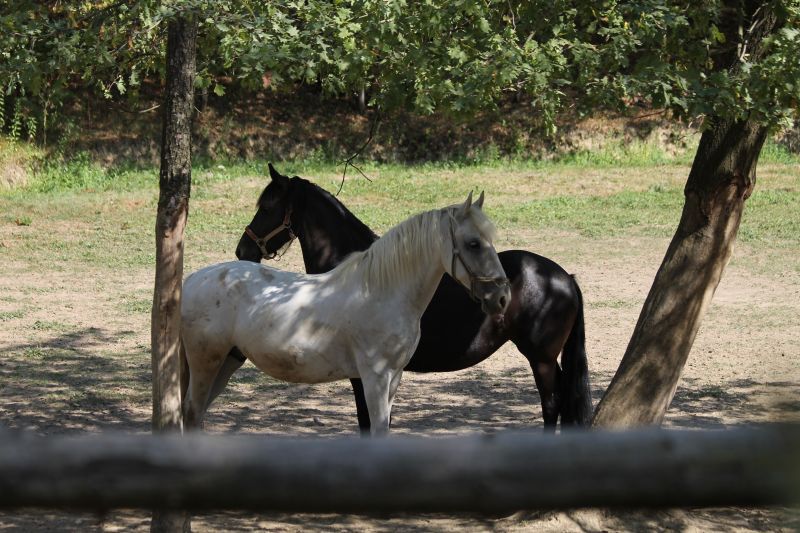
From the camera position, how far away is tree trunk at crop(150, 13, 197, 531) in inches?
187

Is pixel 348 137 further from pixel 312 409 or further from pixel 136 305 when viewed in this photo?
pixel 312 409

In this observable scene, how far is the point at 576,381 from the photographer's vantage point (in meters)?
6.41

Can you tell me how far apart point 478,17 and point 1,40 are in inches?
92.6

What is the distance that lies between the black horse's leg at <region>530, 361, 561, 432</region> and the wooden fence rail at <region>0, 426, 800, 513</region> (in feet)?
14.8

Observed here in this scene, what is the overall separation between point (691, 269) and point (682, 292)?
15 centimetres

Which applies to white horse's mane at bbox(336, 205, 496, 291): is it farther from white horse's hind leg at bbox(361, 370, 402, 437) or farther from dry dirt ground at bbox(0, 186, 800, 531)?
dry dirt ground at bbox(0, 186, 800, 531)

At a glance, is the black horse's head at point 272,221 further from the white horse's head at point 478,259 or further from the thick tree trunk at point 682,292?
the thick tree trunk at point 682,292

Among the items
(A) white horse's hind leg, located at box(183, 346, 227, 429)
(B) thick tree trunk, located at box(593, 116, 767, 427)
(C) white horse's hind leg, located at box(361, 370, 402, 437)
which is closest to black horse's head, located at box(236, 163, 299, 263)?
(A) white horse's hind leg, located at box(183, 346, 227, 429)

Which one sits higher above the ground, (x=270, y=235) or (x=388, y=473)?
(x=388, y=473)

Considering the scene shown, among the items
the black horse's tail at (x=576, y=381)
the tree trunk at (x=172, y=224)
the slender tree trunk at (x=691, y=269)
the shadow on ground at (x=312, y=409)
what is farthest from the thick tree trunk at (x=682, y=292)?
the tree trunk at (x=172, y=224)

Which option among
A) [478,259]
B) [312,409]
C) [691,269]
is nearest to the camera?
[478,259]

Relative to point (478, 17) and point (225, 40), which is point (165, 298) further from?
point (478, 17)

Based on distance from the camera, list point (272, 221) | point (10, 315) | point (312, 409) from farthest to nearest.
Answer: point (10, 315) < point (312, 409) < point (272, 221)

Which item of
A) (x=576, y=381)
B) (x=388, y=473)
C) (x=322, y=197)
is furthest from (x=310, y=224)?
(x=388, y=473)
